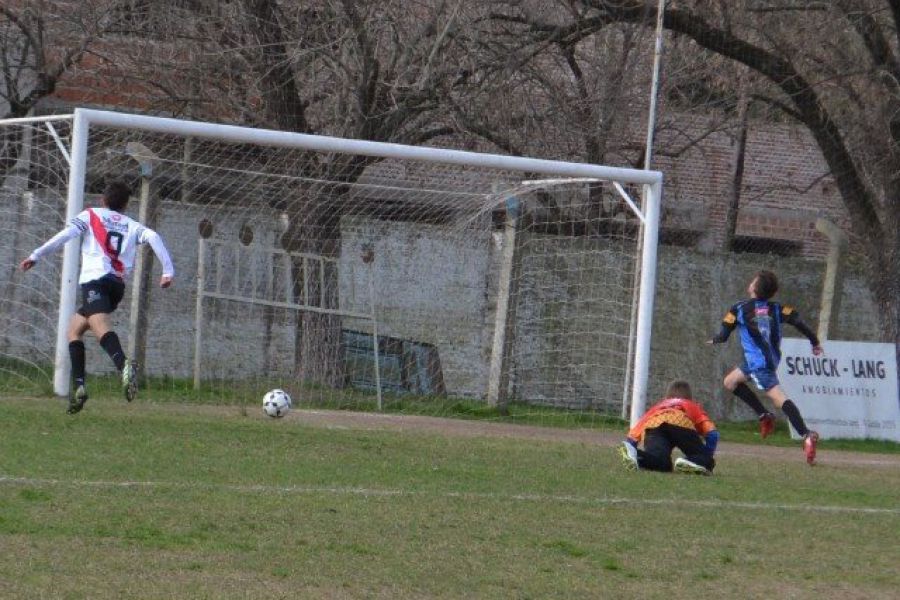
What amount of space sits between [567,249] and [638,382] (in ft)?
11.6

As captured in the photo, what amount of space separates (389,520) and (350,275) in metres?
9.39

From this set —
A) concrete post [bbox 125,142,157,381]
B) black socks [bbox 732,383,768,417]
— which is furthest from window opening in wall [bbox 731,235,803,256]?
concrete post [bbox 125,142,157,381]

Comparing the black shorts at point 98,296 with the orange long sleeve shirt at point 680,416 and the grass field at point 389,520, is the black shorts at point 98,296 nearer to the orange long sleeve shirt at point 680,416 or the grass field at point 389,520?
the grass field at point 389,520

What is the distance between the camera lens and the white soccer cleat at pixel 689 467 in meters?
11.2

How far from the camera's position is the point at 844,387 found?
17.4 meters

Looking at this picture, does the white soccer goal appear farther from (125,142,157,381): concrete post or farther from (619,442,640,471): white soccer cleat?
(619,442,640,471): white soccer cleat

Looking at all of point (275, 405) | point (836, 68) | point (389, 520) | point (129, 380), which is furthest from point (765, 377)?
point (389, 520)

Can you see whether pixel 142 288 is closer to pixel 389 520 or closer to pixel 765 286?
pixel 765 286

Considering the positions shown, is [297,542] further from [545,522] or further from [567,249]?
[567,249]

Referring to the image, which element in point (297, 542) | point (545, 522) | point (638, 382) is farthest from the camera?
point (638, 382)

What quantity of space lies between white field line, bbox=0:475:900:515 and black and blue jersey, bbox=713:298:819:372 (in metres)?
3.60

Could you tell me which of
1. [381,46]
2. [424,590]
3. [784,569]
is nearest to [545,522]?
[784,569]

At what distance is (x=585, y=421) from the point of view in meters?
16.4

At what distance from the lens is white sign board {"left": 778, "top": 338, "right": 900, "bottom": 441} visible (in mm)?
17047
